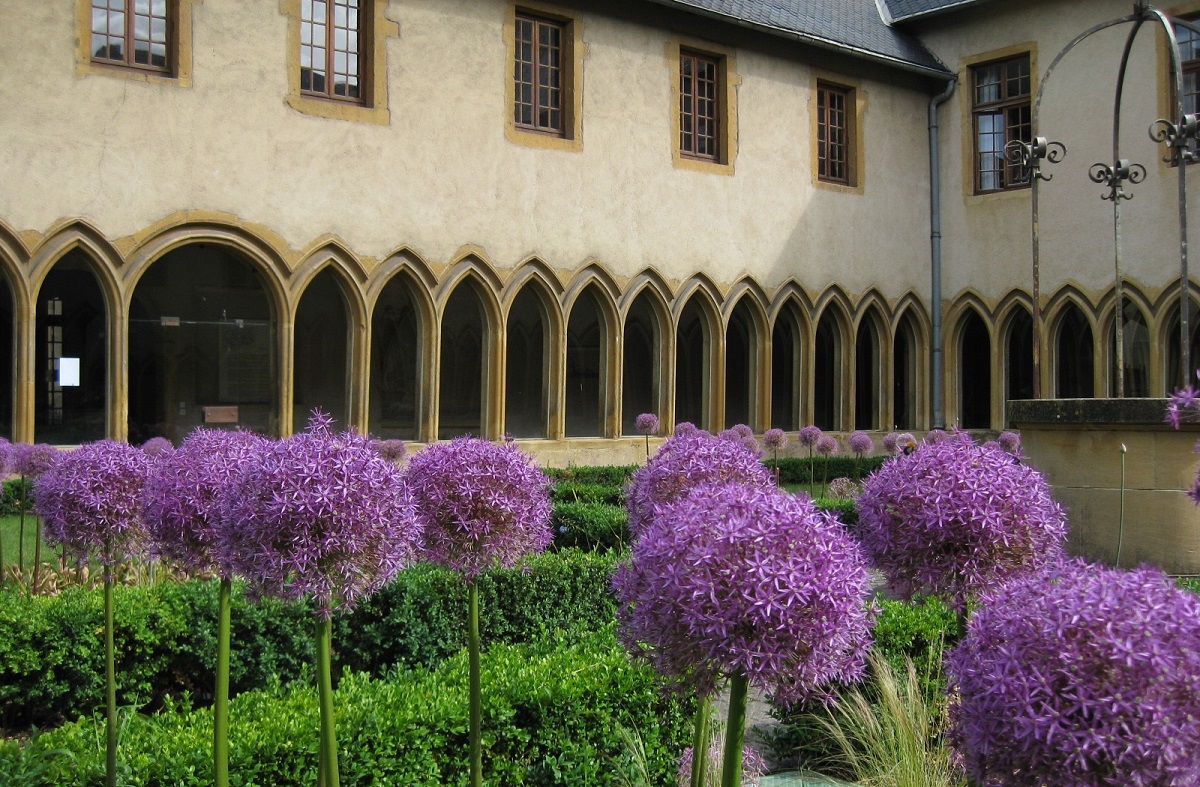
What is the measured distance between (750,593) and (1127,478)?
262 inches

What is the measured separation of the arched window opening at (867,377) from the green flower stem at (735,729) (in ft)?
56.0

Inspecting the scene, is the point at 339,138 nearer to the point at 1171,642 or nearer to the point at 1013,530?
the point at 1013,530

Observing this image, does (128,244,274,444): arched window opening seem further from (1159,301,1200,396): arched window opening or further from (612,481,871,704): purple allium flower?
(1159,301,1200,396): arched window opening

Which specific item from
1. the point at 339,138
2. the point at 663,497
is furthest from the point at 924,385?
the point at 663,497

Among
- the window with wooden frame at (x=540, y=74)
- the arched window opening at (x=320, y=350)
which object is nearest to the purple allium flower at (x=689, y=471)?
the window with wooden frame at (x=540, y=74)

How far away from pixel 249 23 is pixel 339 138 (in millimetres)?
1488

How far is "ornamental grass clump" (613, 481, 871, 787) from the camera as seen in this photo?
5.99ft

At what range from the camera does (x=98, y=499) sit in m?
3.27

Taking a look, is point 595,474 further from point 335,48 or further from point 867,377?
point 867,377

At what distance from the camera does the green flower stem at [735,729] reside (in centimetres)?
189

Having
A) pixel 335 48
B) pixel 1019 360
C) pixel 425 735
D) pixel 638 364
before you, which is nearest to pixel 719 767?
pixel 425 735

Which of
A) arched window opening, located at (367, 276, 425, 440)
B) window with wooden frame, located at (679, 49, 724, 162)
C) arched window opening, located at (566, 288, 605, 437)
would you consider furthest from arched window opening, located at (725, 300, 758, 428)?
arched window opening, located at (367, 276, 425, 440)

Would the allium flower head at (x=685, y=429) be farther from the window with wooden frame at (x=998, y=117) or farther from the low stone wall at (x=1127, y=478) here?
the window with wooden frame at (x=998, y=117)

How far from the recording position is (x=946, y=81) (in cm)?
1912
